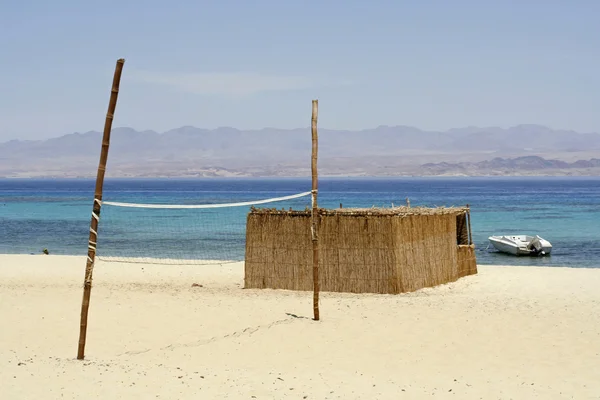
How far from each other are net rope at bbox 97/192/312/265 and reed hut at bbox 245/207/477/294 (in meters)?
4.52

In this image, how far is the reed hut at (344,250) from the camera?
15359 mm

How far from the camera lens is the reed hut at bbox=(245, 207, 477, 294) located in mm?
15359

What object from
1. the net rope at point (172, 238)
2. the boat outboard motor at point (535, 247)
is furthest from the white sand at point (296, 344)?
the boat outboard motor at point (535, 247)

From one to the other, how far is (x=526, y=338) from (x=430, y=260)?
5471 mm

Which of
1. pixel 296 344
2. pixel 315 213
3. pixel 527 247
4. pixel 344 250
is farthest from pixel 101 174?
pixel 527 247

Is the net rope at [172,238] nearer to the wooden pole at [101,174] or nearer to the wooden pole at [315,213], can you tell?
the wooden pole at [315,213]

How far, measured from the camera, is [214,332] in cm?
1184

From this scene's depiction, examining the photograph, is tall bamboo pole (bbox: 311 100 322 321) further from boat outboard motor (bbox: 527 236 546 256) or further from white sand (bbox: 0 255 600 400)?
boat outboard motor (bbox: 527 236 546 256)

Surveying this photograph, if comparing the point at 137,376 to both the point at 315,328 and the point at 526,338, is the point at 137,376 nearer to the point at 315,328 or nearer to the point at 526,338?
the point at 315,328

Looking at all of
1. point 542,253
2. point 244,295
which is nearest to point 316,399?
point 244,295

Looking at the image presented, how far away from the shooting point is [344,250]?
15.5m

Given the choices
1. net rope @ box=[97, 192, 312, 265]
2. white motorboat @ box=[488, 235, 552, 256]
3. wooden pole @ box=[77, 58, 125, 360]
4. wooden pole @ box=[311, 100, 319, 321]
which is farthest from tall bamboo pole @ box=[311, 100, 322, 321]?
white motorboat @ box=[488, 235, 552, 256]

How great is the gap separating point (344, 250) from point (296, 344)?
15.5 feet

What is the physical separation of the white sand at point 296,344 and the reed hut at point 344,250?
438mm
